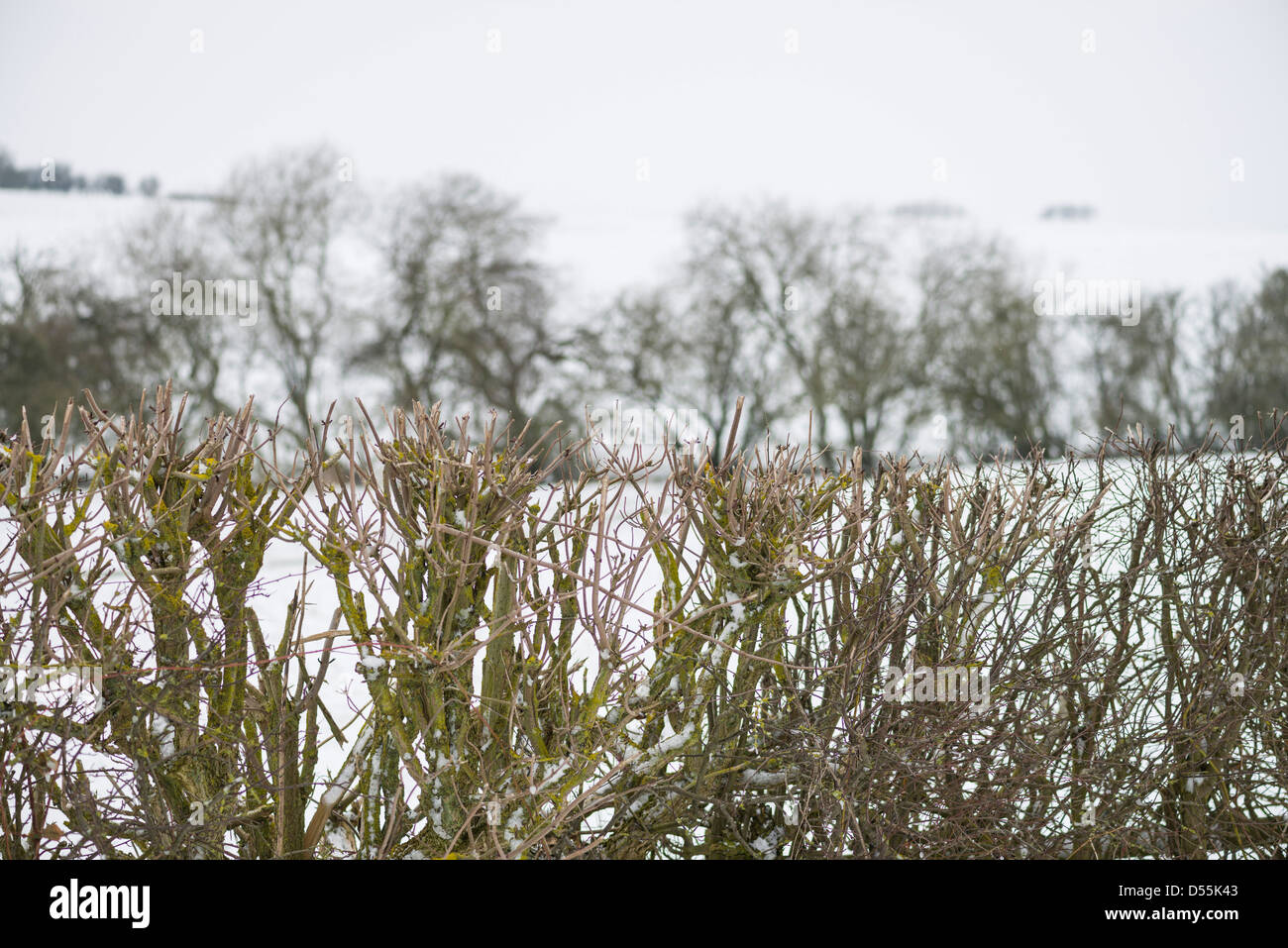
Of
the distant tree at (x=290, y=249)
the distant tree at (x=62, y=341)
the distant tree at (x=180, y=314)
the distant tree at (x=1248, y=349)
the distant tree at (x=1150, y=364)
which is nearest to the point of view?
the distant tree at (x=62, y=341)

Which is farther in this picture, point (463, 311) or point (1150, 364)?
point (1150, 364)

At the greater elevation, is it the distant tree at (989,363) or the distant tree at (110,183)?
the distant tree at (110,183)

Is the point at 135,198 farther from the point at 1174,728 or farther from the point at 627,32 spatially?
the point at 627,32

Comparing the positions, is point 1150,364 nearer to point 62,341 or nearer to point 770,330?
point 770,330

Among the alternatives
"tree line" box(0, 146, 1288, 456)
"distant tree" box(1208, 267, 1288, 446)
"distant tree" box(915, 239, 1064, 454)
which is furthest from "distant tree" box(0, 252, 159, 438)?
"distant tree" box(1208, 267, 1288, 446)

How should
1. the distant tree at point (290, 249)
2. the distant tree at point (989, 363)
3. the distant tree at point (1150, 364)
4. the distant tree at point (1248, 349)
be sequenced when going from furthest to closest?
the distant tree at point (989, 363) < the distant tree at point (1150, 364) < the distant tree at point (1248, 349) < the distant tree at point (290, 249)

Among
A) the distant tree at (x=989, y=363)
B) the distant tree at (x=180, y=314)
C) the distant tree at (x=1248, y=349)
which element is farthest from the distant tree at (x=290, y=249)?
the distant tree at (x=1248, y=349)

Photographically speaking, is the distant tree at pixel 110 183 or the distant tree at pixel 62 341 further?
the distant tree at pixel 110 183

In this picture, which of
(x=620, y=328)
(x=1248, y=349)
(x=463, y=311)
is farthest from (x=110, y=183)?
(x=1248, y=349)

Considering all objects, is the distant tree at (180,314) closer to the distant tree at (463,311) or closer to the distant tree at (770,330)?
the distant tree at (463,311)

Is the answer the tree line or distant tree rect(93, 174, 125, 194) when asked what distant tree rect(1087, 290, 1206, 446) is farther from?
distant tree rect(93, 174, 125, 194)

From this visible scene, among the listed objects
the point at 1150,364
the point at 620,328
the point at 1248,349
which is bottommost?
the point at 1150,364

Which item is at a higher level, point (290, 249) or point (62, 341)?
point (290, 249)
